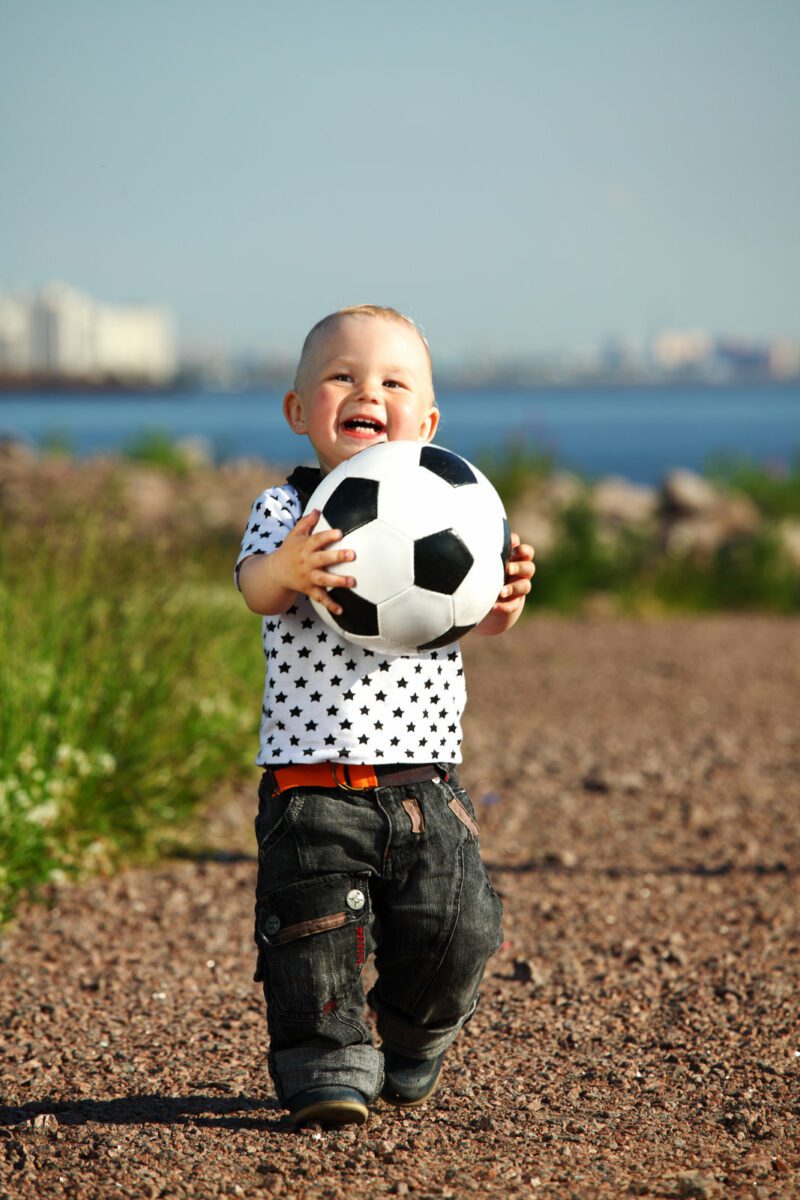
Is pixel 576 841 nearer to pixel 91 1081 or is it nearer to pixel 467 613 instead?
pixel 91 1081

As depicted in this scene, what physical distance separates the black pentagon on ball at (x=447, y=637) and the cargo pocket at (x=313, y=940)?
0.50 metres

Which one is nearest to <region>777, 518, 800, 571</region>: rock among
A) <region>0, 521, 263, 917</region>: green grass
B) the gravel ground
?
the gravel ground

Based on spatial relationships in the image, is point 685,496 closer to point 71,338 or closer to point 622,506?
point 622,506

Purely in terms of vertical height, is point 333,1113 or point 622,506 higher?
point 622,506

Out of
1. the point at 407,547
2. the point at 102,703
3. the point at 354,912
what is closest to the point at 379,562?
the point at 407,547

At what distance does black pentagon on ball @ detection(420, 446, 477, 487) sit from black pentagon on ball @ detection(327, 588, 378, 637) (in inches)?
12.0

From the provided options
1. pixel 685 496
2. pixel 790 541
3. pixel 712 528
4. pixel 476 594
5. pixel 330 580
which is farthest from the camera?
pixel 685 496

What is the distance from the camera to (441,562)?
2691 millimetres

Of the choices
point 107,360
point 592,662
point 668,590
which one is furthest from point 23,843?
point 107,360

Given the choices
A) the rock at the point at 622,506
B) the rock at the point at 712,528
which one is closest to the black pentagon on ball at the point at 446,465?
the rock at the point at 712,528

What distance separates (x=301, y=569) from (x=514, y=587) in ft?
1.83

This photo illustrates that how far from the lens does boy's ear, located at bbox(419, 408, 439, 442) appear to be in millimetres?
3025

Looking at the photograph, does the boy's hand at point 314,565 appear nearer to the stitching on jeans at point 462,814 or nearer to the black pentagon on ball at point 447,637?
the black pentagon on ball at point 447,637

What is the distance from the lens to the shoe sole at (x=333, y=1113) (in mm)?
2832
